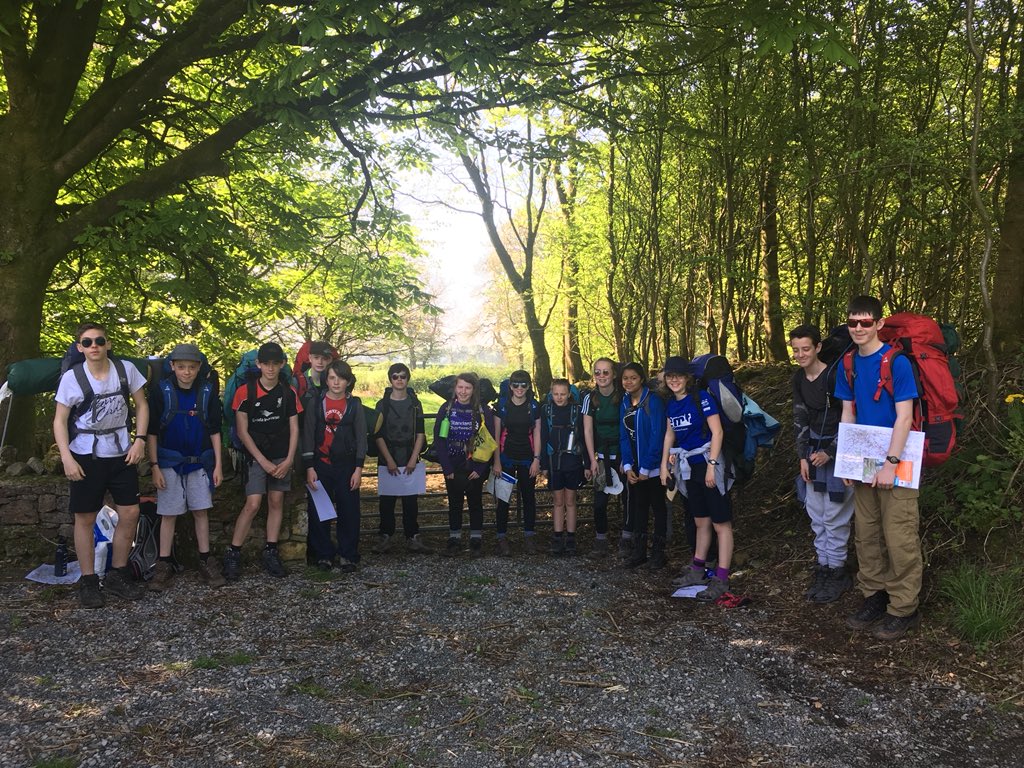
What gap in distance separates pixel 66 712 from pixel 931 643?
517 centimetres

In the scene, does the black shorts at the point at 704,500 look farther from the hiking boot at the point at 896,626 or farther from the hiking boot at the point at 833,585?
Answer: the hiking boot at the point at 896,626

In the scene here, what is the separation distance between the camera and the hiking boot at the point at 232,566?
18.6ft

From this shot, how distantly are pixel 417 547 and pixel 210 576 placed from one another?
2.08 meters

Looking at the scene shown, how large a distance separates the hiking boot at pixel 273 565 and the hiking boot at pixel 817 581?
457 centimetres

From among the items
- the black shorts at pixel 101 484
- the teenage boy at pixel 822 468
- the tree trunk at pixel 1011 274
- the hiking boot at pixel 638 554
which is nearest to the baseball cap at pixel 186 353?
the black shorts at pixel 101 484

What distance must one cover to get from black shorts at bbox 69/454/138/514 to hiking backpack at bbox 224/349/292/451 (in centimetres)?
88

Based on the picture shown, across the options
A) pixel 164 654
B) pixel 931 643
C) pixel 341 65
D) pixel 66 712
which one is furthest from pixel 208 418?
pixel 931 643

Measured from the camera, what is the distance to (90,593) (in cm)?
499

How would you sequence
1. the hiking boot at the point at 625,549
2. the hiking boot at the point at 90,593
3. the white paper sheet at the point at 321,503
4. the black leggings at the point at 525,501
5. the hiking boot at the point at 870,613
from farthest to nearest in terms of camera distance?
the black leggings at the point at 525,501 → the hiking boot at the point at 625,549 → the white paper sheet at the point at 321,503 → the hiking boot at the point at 90,593 → the hiking boot at the point at 870,613

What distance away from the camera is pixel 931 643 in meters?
4.06

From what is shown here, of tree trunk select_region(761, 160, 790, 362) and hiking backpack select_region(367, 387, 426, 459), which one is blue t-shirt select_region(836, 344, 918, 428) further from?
tree trunk select_region(761, 160, 790, 362)

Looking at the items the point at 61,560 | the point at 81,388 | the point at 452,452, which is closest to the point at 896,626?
the point at 452,452

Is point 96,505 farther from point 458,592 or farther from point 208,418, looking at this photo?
point 458,592

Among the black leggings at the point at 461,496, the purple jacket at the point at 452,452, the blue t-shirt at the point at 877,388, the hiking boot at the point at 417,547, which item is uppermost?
the blue t-shirt at the point at 877,388
